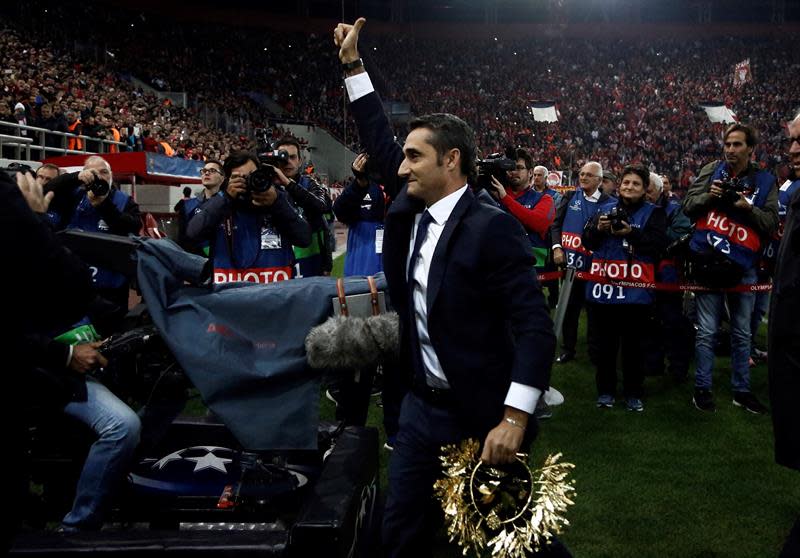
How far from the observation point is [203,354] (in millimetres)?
2902

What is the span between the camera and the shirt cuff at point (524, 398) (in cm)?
211

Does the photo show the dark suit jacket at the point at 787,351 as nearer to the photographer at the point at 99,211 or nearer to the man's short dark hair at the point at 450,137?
the man's short dark hair at the point at 450,137

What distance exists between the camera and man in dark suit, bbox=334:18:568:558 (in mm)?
2160

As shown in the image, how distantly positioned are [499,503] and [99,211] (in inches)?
166

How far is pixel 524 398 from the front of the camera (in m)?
2.11

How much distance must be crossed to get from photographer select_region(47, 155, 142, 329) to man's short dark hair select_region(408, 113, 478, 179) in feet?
10.6

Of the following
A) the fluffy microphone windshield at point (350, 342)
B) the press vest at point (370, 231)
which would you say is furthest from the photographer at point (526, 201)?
the fluffy microphone windshield at point (350, 342)

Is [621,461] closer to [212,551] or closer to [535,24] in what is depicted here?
[212,551]

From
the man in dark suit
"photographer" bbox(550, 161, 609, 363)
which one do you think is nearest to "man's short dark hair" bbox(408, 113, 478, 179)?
the man in dark suit

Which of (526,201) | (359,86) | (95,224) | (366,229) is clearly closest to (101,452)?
(359,86)

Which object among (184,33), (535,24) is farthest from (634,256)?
(535,24)

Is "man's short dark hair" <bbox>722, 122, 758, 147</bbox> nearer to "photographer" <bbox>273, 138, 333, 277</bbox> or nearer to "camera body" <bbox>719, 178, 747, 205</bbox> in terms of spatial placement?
"camera body" <bbox>719, 178, 747, 205</bbox>

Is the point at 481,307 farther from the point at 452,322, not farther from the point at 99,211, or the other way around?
the point at 99,211

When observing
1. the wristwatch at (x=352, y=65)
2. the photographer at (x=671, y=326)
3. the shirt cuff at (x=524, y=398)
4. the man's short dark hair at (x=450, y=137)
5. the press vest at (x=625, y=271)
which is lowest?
the photographer at (x=671, y=326)
